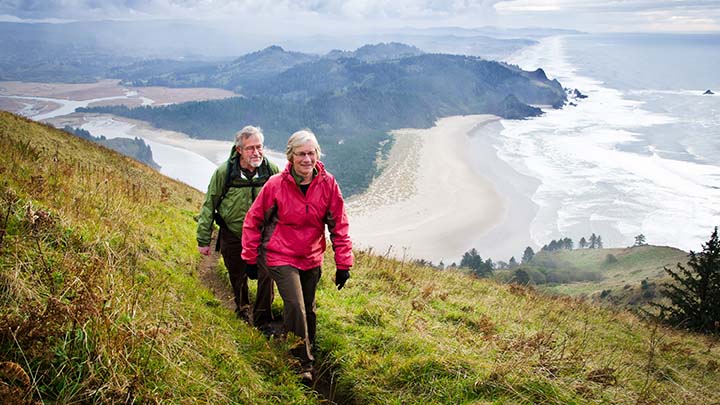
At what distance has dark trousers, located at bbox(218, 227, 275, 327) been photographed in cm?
507

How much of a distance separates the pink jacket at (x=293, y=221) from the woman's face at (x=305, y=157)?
15 centimetres

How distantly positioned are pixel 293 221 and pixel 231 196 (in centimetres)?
134

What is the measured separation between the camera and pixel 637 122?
364 ft

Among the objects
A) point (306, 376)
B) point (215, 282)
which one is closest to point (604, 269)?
point (215, 282)

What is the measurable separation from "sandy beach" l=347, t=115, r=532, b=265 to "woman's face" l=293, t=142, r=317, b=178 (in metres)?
32.2

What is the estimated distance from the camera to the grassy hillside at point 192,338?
8.71 feet

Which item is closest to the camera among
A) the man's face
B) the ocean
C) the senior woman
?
the senior woman

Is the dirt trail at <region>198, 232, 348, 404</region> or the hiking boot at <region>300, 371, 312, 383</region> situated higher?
the hiking boot at <region>300, 371, 312, 383</region>

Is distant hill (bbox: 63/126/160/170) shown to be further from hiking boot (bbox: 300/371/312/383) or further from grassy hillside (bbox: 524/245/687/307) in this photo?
hiking boot (bbox: 300/371/312/383)

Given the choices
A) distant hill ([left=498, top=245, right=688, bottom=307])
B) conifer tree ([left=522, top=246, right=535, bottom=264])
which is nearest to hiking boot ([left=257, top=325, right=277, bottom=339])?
distant hill ([left=498, top=245, right=688, bottom=307])

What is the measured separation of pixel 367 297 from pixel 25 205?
4.82m

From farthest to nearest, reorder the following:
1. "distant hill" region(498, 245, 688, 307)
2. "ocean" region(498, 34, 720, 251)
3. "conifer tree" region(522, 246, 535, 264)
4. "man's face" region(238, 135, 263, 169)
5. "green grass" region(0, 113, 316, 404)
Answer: "ocean" region(498, 34, 720, 251) → "conifer tree" region(522, 246, 535, 264) → "distant hill" region(498, 245, 688, 307) → "man's face" region(238, 135, 263, 169) → "green grass" region(0, 113, 316, 404)

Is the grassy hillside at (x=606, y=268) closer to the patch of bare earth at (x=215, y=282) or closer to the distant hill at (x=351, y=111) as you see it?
the patch of bare earth at (x=215, y=282)

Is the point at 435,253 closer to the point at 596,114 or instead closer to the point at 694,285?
the point at 694,285
